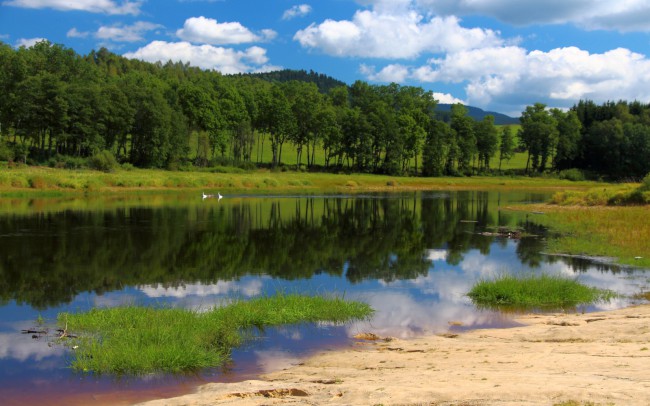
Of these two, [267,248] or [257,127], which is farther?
[257,127]

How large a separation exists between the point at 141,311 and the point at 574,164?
13939cm

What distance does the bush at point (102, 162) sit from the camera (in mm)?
79875

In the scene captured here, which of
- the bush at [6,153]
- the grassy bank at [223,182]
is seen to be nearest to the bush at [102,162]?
the grassy bank at [223,182]

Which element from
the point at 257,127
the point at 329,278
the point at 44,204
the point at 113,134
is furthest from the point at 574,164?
the point at 329,278

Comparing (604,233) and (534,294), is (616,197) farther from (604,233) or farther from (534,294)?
(534,294)

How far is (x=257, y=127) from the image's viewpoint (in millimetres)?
118188

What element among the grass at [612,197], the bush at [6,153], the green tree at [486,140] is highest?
the green tree at [486,140]

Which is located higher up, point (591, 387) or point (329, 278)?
point (591, 387)

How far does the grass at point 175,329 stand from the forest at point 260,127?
69.7 metres

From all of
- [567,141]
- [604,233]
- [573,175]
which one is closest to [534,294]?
[604,233]

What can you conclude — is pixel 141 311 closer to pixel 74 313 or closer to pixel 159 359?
pixel 74 313

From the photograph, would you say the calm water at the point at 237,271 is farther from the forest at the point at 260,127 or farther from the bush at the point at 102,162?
the forest at the point at 260,127

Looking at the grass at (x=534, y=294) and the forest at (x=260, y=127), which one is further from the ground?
the forest at (x=260, y=127)

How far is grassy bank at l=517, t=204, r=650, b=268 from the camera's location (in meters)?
27.4
